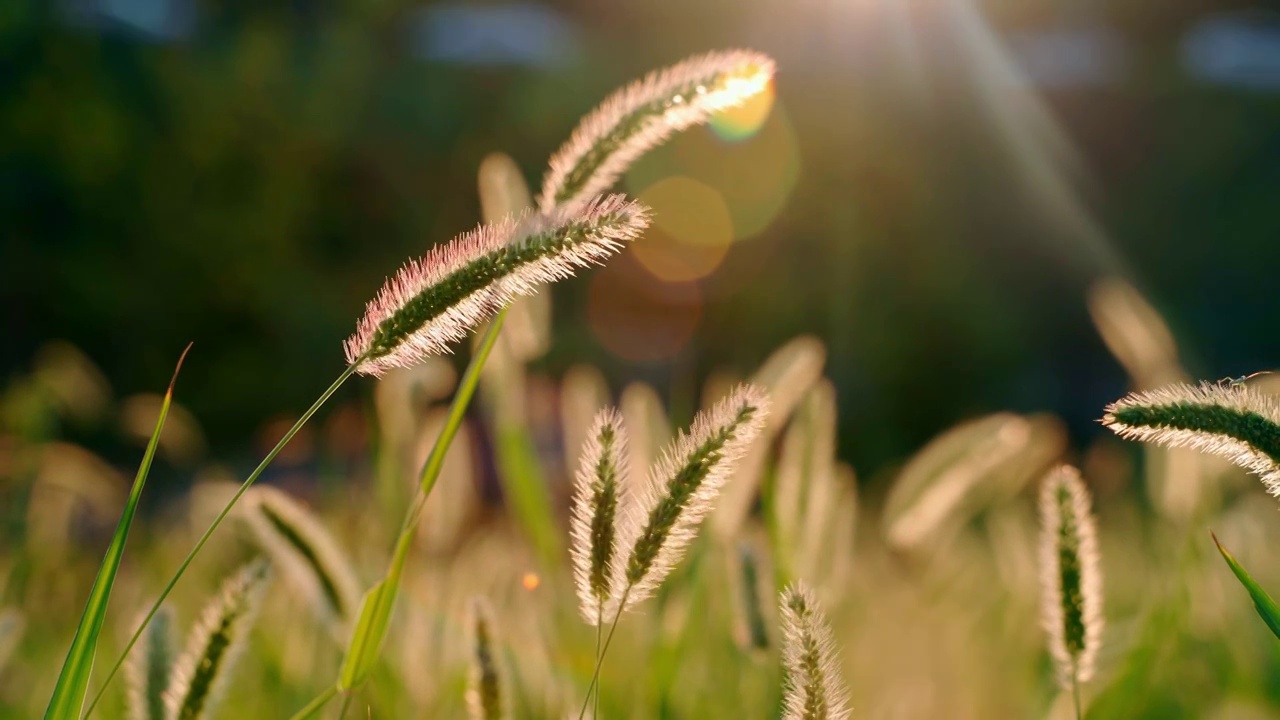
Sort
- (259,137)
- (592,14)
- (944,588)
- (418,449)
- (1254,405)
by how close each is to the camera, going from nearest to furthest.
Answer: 1. (1254,405)
2. (418,449)
3. (944,588)
4. (259,137)
5. (592,14)

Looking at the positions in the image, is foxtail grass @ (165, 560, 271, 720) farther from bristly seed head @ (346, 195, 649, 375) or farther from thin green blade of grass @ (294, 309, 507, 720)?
bristly seed head @ (346, 195, 649, 375)

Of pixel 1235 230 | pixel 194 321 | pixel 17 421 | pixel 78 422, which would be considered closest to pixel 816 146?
pixel 1235 230

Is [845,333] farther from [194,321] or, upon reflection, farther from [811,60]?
[194,321]

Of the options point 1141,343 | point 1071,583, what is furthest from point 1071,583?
point 1141,343

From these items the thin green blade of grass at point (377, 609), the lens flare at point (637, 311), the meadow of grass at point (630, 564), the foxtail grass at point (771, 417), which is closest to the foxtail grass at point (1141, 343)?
the meadow of grass at point (630, 564)

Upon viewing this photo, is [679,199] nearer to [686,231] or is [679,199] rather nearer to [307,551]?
[686,231]

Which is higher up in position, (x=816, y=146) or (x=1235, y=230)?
(x=816, y=146)

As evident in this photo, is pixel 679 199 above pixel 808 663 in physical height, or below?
above
